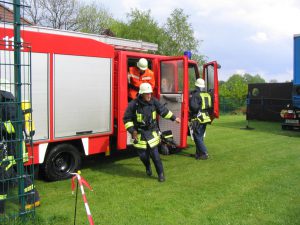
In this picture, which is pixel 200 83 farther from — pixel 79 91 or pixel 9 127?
pixel 9 127

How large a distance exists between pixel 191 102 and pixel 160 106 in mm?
1761

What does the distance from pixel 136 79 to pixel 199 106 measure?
1.61 meters

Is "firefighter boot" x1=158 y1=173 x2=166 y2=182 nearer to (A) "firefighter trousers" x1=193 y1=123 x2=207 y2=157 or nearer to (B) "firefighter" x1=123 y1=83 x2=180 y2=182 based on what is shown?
(B) "firefighter" x1=123 y1=83 x2=180 y2=182

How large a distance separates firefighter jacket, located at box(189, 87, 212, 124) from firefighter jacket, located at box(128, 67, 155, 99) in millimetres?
1099

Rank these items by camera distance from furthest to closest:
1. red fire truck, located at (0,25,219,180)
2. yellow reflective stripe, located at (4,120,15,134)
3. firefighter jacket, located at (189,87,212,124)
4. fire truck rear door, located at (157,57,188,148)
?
firefighter jacket, located at (189,87,212,124), fire truck rear door, located at (157,57,188,148), red fire truck, located at (0,25,219,180), yellow reflective stripe, located at (4,120,15,134)

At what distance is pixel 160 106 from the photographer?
6176 mm

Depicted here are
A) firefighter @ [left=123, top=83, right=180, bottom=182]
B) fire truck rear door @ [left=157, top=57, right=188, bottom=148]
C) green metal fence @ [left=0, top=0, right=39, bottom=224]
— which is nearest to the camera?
green metal fence @ [left=0, top=0, right=39, bottom=224]

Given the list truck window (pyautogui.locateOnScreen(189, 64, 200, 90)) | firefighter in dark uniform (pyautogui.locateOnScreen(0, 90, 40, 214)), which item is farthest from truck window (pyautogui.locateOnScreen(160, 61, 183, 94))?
firefighter in dark uniform (pyautogui.locateOnScreen(0, 90, 40, 214))

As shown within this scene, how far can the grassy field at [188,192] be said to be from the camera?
14.5 feet

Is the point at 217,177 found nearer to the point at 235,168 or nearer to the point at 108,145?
the point at 235,168

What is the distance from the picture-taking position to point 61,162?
6.36 metres

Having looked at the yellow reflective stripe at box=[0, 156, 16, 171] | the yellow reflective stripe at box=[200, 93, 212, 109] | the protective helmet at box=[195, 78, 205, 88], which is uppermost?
the protective helmet at box=[195, 78, 205, 88]

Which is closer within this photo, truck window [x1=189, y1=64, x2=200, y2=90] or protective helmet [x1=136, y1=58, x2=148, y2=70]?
protective helmet [x1=136, y1=58, x2=148, y2=70]

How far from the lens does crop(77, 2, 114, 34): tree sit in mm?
30741
